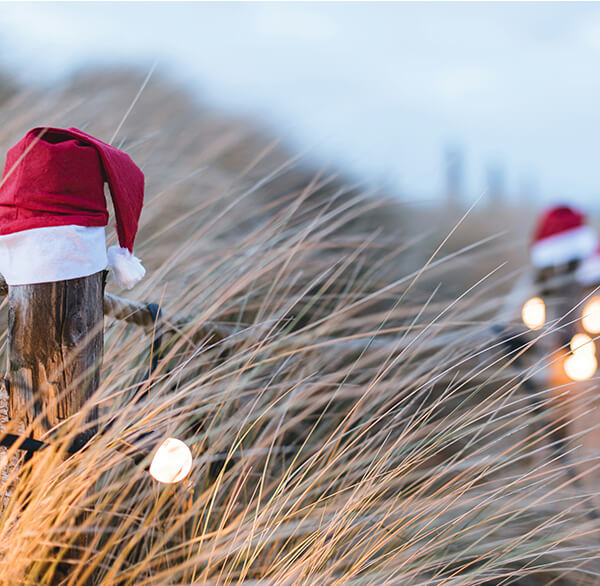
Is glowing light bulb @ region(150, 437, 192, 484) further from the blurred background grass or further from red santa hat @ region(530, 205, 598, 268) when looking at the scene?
red santa hat @ region(530, 205, 598, 268)

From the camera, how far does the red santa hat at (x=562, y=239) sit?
163cm

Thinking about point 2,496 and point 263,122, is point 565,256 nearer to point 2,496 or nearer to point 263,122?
point 2,496

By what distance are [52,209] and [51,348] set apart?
17 cm

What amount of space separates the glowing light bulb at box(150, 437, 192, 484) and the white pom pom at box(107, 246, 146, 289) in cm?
22

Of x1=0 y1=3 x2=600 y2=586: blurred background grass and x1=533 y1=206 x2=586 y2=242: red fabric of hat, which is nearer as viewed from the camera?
x1=0 y1=3 x2=600 y2=586: blurred background grass

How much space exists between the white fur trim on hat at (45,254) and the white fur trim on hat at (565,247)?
1.49m

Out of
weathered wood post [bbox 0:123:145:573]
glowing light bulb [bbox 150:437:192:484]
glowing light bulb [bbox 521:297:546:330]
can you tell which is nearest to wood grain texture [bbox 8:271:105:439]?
weathered wood post [bbox 0:123:145:573]

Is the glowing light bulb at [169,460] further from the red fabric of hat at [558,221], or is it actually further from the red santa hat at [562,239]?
the red fabric of hat at [558,221]

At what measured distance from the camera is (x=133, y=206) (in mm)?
667

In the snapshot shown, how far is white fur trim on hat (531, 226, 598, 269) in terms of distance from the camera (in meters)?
1.62

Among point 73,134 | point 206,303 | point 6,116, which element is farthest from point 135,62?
point 73,134

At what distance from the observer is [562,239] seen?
66.7 inches

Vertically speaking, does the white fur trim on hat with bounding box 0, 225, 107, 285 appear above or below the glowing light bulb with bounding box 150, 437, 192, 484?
above

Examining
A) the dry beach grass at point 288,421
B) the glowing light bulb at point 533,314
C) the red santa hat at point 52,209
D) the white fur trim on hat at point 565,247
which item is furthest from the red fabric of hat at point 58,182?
the white fur trim on hat at point 565,247
